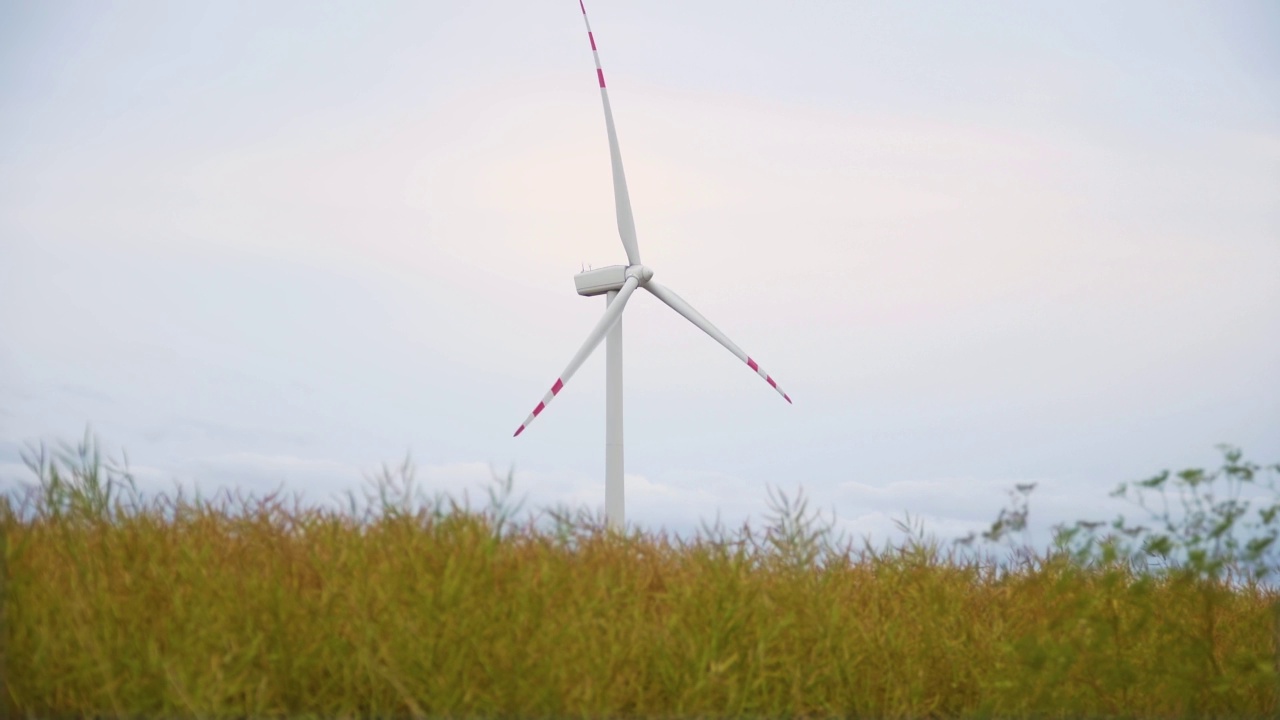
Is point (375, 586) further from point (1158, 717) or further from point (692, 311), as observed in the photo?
point (692, 311)

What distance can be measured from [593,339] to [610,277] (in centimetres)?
147

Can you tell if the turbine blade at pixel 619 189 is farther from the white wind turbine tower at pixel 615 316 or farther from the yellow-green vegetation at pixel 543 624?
the yellow-green vegetation at pixel 543 624

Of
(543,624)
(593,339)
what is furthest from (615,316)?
(543,624)

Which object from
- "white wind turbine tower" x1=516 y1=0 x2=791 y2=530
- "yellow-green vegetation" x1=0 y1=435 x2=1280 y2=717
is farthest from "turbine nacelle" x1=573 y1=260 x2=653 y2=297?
"yellow-green vegetation" x1=0 y1=435 x2=1280 y2=717

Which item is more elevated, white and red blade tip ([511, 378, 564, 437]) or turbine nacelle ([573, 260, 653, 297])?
turbine nacelle ([573, 260, 653, 297])

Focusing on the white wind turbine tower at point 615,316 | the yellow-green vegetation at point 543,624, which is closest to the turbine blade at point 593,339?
the white wind turbine tower at point 615,316

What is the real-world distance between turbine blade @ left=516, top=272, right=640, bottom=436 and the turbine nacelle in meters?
0.12

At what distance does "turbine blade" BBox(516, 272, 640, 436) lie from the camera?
57.8 ft

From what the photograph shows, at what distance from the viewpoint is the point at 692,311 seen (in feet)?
64.5

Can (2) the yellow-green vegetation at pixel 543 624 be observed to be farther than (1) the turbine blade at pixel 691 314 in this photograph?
No

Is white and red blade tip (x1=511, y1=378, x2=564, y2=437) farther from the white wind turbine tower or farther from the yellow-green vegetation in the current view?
the yellow-green vegetation

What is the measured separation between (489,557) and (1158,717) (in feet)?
17.9

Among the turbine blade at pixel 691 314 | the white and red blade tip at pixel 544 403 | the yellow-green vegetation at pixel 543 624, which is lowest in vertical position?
the yellow-green vegetation at pixel 543 624

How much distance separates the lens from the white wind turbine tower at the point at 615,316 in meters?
17.5
